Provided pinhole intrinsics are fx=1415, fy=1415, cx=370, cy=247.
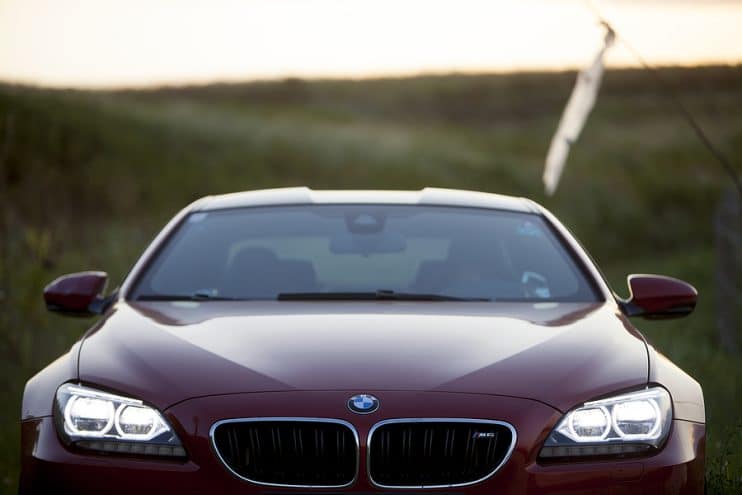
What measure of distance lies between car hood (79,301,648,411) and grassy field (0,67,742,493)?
556 centimetres

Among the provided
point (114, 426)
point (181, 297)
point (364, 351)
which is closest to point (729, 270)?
point (181, 297)

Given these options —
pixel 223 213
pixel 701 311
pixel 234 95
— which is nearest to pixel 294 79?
pixel 234 95

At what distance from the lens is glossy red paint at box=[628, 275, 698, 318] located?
5.32 meters

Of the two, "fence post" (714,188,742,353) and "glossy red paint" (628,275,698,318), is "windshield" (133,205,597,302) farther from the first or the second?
"fence post" (714,188,742,353)

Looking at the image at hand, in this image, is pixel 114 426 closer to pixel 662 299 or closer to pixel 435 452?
pixel 435 452

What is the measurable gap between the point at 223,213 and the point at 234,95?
7403cm

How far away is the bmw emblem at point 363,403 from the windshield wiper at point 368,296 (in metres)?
1.21

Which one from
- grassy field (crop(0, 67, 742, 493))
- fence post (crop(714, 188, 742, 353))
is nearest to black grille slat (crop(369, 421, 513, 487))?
grassy field (crop(0, 67, 742, 493))

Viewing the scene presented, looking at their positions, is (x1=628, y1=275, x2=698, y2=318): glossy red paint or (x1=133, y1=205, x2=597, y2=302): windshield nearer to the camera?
(x1=628, y1=275, x2=698, y2=318): glossy red paint

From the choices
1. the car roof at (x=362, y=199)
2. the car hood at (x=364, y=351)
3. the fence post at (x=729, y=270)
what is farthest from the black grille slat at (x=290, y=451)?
the fence post at (x=729, y=270)

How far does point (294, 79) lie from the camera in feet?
261

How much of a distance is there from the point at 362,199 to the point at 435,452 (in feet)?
7.79

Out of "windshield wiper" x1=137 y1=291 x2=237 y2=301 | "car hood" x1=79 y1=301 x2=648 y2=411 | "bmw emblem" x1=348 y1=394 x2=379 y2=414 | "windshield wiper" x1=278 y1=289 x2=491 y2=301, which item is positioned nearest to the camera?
"bmw emblem" x1=348 y1=394 x2=379 y2=414

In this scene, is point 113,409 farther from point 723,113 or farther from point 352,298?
point 723,113
